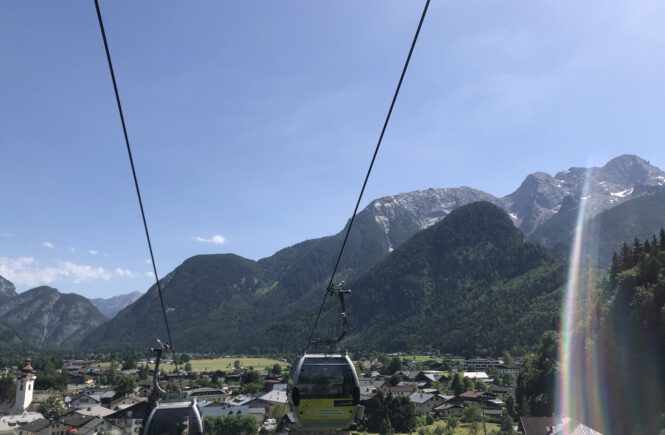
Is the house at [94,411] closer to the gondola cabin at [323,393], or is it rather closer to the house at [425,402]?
the house at [425,402]

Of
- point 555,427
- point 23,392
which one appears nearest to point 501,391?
point 555,427

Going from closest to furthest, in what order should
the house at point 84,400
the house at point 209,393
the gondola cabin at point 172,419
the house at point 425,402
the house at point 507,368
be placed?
1. the gondola cabin at point 172,419
2. the house at point 425,402
3. the house at point 84,400
4. the house at point 209,393
5. the house at point 507,368

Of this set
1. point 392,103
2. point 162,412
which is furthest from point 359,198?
point 162,412

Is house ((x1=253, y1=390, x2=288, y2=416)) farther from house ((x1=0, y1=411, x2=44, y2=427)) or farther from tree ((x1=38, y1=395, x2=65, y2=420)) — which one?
house ((x1=0, y1=411, x2=44, y2=427))

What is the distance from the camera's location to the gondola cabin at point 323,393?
15750 mm

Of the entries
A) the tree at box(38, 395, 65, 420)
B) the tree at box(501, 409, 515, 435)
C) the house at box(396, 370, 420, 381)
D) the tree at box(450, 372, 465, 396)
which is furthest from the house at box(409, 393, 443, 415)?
the tree at box(38, 395, 65, 420)

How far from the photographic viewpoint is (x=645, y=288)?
188 ft

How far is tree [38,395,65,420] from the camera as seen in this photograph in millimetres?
103312

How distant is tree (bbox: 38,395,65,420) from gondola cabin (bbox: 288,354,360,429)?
106310 mm

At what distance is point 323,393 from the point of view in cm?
1582

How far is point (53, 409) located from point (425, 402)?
76.9m

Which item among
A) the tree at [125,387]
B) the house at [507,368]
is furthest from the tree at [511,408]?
the tree at [125,387]

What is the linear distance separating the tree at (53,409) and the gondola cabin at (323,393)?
4185 inches

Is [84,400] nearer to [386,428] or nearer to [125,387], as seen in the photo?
[125,387]
